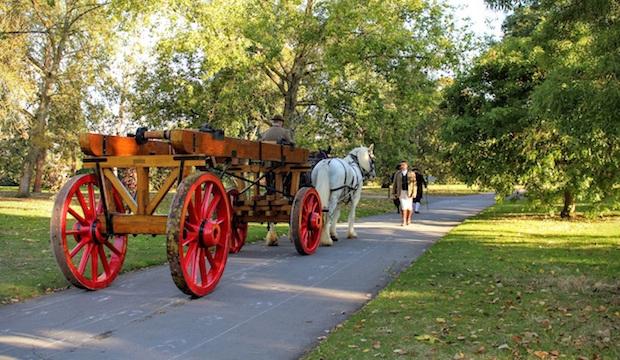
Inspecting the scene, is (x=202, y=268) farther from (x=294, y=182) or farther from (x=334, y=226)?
(x=334, y=226)

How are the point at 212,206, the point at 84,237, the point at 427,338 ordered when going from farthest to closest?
1. the point at 84,237
2. the point at 212,206
3. the point at 427,338

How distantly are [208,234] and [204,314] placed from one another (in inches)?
43.5

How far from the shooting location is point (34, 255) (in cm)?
1055

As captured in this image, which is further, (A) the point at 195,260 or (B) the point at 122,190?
(B) the point at 122,190

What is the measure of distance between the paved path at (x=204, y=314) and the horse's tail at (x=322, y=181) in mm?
2228

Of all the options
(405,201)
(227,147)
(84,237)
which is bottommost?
(84,237)

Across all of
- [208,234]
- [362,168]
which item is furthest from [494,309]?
[362,168]

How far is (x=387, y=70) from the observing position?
24031 mm

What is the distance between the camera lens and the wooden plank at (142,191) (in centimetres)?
767

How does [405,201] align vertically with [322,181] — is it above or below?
below

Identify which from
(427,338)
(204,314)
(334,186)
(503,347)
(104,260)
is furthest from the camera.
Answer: (334,186)

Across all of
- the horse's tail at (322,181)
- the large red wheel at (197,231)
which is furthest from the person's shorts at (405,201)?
the large red wheel at (197,231)

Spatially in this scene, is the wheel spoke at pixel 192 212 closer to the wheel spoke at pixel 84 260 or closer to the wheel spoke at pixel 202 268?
the wheel spoke at pixel 202 268

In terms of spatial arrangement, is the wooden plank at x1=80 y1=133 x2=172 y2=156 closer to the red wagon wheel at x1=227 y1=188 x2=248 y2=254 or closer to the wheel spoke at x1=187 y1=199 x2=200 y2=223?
the wheel spoke at x1=187 y1=199 x2=200 y2=223
